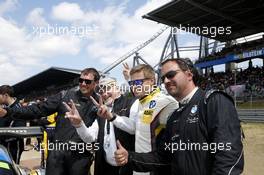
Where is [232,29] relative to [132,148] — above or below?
above

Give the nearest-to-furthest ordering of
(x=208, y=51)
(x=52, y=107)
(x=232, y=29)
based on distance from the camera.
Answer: (x=52, y=107) < (x=232, y=29) < (x=208, y=51)

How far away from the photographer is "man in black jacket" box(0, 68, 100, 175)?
12.5 feet

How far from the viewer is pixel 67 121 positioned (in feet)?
12.8

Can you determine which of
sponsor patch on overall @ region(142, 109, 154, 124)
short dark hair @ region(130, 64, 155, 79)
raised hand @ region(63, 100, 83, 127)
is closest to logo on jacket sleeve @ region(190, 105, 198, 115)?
sponsor patch on overall @ region(142, 109, 154, 124)

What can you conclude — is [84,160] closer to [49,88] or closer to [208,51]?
[49,88]

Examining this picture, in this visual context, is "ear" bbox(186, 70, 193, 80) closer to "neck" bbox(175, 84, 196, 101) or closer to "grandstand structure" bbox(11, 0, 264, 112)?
"neck" bbox(175, 84, 196, 101)

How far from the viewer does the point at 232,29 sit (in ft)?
107

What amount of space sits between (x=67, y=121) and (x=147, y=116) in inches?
45.5

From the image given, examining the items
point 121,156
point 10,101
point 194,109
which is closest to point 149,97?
point 121,156

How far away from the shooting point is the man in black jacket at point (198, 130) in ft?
6.86

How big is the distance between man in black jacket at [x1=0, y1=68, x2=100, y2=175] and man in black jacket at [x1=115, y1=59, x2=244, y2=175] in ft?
4.30

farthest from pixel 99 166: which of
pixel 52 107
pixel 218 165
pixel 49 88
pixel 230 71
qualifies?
pixel 49 88

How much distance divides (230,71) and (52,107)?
3068cm

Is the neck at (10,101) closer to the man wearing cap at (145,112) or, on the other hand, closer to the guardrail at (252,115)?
the man wearing cap at (145,112)
